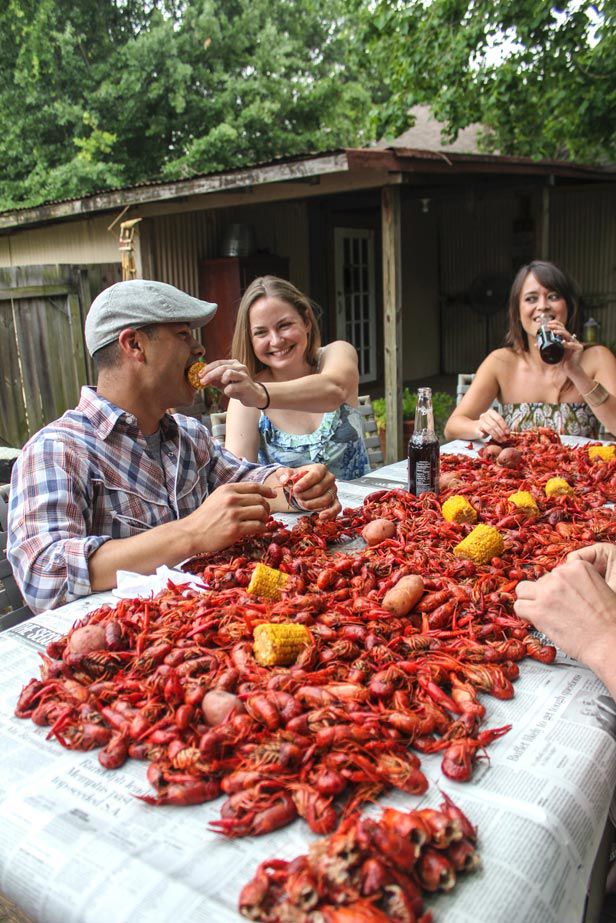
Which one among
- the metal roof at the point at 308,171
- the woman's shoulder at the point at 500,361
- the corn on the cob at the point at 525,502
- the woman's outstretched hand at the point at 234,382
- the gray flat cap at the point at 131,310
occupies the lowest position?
the corn on the cob at the point at 525,502

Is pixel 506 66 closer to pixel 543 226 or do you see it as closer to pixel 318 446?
pixel 543 226

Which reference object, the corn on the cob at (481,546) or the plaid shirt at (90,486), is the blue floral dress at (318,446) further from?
the corn on the cob at (481,546)

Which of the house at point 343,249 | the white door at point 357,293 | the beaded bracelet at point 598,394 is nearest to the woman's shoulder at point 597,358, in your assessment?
the beaded bracelet at point 598,394

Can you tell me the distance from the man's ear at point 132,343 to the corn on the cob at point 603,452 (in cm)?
211

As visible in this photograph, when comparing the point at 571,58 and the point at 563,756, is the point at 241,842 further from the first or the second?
the point at 571,58

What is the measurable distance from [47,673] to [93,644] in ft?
0.35

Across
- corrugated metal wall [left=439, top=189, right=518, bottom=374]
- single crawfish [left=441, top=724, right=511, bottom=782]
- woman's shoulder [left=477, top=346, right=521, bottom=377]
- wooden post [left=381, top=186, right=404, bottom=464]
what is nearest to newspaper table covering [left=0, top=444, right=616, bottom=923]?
single crawfish [left=441, top=724, right=511, bottom=782]

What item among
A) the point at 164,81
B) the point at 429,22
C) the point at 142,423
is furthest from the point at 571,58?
the point at 164,81

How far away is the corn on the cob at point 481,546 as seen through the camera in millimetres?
2064

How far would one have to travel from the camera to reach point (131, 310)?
95.3 inches

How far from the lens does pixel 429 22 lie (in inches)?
343

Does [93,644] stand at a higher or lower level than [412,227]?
lower

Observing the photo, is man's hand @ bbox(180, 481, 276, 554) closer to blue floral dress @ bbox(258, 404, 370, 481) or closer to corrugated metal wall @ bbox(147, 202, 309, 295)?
blue floral dress @ bbox(258, 404, 370, 481)

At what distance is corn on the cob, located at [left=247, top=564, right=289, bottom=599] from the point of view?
1.84 meters
